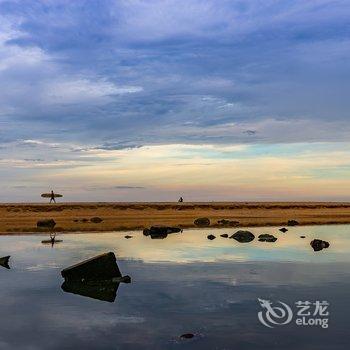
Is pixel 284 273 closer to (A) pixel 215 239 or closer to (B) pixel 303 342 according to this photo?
(B) pixel 303 342

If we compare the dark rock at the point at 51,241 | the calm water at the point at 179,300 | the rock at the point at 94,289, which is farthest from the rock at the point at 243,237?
the rock at the point at 94,289

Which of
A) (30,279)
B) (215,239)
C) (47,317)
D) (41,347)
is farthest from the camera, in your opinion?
(215,239)

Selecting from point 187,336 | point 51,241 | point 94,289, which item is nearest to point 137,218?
point 51,241

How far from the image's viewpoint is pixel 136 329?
14.0 m

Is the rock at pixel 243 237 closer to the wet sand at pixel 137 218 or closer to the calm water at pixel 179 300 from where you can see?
the calm water at pixel 179 300

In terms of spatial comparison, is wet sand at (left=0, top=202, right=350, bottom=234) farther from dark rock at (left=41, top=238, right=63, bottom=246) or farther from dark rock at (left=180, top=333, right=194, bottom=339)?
dark rock at (left=180, top=333, right=194, bottom=339)

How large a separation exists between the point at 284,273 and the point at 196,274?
4038mm

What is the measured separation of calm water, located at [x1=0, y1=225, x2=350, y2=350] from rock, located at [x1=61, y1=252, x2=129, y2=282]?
2.67 ft

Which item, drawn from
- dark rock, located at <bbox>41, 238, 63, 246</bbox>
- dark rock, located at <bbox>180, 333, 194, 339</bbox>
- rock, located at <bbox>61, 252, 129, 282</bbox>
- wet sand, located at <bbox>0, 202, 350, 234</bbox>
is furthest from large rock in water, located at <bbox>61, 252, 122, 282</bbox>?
wet sand, located at <bbox>0, 202, 350, 234</bbox>

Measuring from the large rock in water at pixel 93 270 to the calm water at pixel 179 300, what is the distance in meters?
0.82

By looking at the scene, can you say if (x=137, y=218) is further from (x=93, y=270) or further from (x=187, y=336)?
(x=187, y=336)

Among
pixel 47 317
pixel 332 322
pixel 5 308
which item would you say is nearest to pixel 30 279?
pixel 5 308

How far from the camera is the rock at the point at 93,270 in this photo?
2073cm

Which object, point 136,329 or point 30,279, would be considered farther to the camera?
point 30,279
